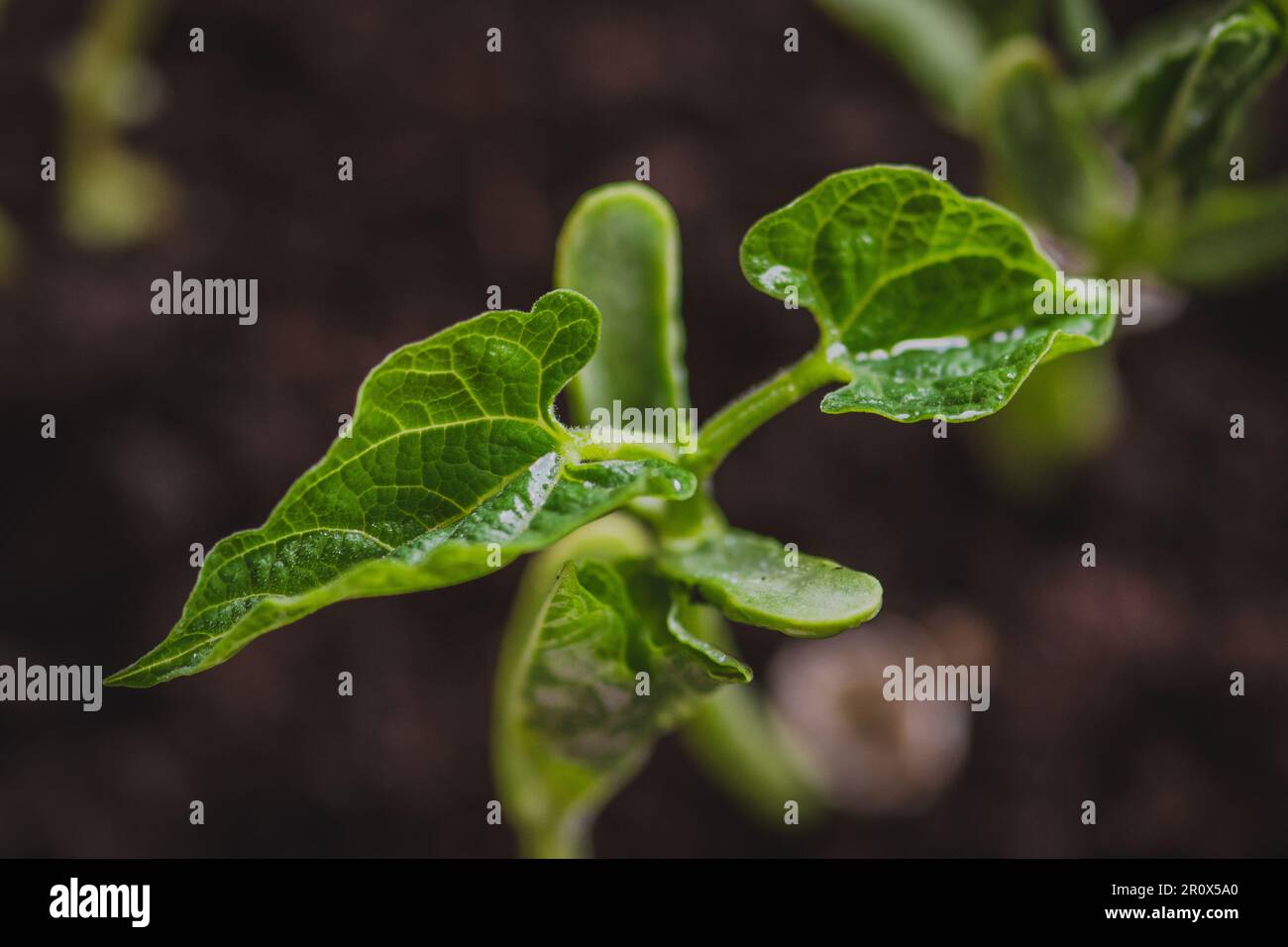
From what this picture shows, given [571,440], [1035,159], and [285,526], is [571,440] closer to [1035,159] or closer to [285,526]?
[285,526]

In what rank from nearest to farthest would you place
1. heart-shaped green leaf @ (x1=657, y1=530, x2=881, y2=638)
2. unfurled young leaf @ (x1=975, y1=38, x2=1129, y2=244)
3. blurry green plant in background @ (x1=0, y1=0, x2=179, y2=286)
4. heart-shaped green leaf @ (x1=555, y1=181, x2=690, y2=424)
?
heart-shaped green leaf @ (x1=657, y1=530, x2=881, y2=638) < heart-shaped green leaf @ (x1=555, y1=181, x2=690, y2=424) < unfurled young leaf @ (x1=975, y1=38, x2=1129, y2=244) < blurry green plant in background @ (x1=0, y1=0, x2=179, y2=286)

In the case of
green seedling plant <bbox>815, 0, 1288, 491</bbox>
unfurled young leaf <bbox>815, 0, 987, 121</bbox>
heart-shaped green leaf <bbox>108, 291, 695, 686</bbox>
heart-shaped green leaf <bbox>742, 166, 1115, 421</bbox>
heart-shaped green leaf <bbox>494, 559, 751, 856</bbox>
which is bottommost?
heart-shaped green leaf <bbox>494, 559, 751, 856</bbox>

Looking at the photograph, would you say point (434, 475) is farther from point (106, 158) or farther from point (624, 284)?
point (106, 158)

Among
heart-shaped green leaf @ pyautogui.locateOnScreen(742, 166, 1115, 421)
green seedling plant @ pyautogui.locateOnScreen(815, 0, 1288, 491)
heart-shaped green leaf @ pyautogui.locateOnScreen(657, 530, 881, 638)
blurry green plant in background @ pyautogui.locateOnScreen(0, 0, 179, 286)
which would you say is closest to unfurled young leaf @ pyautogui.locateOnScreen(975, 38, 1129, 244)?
green seedling plant @ pyautogui.locateOnScreen(815, 0, 1288, 491)

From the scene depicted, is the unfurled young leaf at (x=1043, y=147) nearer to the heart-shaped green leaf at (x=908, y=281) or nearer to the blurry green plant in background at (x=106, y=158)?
the heart-shaped green leaf at (x=908, y=281)

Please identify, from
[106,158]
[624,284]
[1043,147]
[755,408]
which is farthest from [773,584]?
[106,158]

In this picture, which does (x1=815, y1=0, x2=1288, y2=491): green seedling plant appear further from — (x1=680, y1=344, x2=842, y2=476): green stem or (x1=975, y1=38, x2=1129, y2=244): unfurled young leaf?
(x1=680, y1=344, x2=842, y2=476): green stem

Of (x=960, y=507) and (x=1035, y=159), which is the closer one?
(x=1035, y=159)
